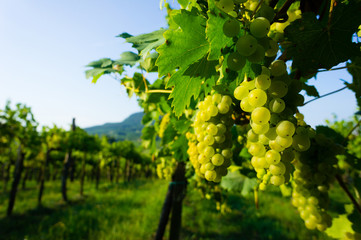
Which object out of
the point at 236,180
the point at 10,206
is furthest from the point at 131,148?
the point at 236,180

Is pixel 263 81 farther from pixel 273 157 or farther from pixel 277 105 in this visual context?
pixel 273 157

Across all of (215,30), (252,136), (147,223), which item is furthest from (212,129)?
(147,223)

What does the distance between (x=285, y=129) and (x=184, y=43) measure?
1.42 ft

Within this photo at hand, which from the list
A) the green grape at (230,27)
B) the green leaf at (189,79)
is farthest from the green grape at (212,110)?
the green grape at (230,27)

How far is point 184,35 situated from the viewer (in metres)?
0.73

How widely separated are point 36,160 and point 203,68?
21.2 meters

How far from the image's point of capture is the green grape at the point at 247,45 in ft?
1.95

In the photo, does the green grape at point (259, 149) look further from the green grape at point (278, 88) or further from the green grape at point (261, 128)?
the green grape at point (278, 88)

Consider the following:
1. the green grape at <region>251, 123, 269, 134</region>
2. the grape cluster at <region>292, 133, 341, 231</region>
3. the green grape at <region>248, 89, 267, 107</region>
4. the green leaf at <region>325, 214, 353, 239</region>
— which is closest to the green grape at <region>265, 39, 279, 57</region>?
the green grape at <region>248, 89, 267, 107</region>

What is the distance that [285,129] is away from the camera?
61 cm

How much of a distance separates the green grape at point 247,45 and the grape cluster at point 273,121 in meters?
0.09

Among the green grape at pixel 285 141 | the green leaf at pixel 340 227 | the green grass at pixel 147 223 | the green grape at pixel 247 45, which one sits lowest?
the green grass at pixel 147 223

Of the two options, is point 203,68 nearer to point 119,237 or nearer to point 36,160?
point 119,237

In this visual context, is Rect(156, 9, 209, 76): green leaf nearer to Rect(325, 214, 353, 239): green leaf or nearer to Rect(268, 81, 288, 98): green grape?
Rect(268, 81, 288, 98): green grape
